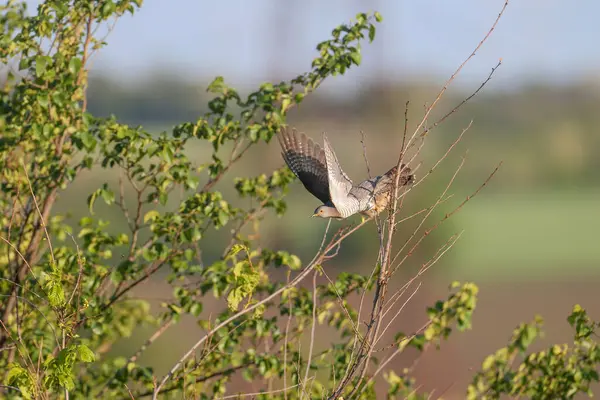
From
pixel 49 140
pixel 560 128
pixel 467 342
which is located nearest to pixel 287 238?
pixel 49 140

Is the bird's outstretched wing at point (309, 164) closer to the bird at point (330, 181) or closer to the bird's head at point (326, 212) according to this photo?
the bird at point (330, 181)

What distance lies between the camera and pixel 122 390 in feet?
12.5

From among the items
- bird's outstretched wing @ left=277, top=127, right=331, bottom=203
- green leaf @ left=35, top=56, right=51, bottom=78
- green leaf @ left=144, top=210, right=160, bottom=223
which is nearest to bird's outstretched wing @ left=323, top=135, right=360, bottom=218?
bird's outstretched wing @ left=277, top=127, right=331, bottom=203

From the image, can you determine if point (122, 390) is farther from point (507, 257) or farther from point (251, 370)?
point (507, 257)

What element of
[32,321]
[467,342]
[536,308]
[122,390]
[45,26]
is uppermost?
[536,308]

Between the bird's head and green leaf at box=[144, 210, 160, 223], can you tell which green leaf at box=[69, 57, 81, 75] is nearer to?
green leaf at box=[144, 210, 160, 223]

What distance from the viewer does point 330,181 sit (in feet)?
12.4

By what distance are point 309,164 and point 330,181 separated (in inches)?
23.6

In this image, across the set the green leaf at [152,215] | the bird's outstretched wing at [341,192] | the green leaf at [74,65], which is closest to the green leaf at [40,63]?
the green leaf at [74,65]

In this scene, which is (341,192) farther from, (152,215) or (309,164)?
(152,215)

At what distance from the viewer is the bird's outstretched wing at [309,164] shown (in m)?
4.37

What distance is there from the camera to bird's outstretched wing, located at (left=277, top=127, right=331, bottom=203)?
14.3ft

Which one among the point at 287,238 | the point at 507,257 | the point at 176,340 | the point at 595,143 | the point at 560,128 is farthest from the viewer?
the point at 507,257

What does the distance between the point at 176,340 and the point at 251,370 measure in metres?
4.07
